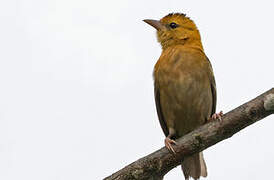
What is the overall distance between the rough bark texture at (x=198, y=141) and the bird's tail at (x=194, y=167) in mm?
1846

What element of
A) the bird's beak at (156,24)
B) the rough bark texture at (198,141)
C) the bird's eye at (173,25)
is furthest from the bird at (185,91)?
the rough bark texture at (198,141)

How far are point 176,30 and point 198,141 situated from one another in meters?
2.99

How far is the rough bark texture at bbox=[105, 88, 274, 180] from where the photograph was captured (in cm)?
454

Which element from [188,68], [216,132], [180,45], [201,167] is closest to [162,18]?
[180,45]

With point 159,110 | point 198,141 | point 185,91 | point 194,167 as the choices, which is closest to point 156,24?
point 159,110

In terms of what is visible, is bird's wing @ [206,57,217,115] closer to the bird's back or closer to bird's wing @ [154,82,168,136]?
the bird's back

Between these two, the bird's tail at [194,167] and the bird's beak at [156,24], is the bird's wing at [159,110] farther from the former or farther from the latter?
the bird's beak at [156,24]

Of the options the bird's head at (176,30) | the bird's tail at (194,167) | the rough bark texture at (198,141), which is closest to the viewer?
the rough bark texture at (198,141)

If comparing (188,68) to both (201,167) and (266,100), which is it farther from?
(266,100)

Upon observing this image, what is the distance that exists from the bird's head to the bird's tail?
1781 mm

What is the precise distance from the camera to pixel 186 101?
644cm

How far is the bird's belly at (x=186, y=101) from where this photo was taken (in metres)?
6.38

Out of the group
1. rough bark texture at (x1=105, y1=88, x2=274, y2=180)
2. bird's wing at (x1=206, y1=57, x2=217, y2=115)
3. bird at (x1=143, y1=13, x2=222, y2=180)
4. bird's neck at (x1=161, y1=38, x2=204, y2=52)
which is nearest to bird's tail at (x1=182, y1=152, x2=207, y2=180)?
bird at (x1=143, y1=13, x2=222, y2=180)

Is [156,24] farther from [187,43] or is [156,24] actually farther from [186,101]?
[186,101]
